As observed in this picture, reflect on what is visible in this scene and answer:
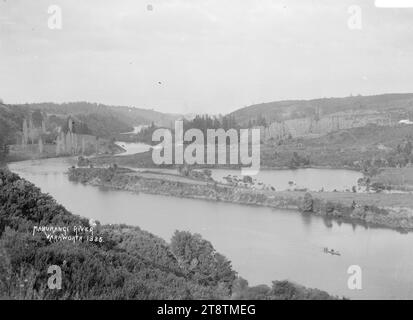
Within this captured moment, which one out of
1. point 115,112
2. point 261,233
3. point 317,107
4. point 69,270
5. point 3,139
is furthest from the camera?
point 317,107

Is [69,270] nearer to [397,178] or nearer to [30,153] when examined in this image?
[30,153]

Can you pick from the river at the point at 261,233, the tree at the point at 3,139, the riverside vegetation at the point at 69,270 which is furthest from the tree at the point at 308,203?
the tree at the point at 3,139

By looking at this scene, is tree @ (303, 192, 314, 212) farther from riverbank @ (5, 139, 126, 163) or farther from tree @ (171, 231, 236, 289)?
riverbank @ (5, 139, 126, 163)

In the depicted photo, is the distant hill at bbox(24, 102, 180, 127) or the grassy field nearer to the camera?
the distant hill at bbox(24, 102, 180, 127)

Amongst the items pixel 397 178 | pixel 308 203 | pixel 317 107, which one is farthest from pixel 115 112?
pixel 397 178

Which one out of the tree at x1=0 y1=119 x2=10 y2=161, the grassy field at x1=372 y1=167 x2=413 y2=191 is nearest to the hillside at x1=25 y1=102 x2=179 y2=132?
the tree at x1=0 y1=119 x2=10 y2=161

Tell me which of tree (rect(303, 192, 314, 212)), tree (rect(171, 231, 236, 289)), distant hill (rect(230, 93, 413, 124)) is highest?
distant hill (rect(230, 93, 413, 124))
